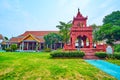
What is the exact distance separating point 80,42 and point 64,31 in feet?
31.6

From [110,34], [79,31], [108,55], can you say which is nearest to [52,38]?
[79,31]

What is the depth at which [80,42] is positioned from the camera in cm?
3212

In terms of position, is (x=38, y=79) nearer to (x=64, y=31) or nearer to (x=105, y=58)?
(x=105, y=58)

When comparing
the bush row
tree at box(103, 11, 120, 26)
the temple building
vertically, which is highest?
tree at box(103, 11, 120, 26)

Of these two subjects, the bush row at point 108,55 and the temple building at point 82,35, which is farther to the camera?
the temple building at point 82,35

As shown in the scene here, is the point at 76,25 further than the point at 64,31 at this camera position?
No

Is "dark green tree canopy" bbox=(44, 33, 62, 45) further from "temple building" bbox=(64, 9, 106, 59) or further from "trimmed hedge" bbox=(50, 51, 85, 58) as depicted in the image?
"trimmed hedge" bbox=(50, 51, 85, 58)

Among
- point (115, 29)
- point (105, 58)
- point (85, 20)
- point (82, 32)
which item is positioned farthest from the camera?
Answer: point (115, 29)

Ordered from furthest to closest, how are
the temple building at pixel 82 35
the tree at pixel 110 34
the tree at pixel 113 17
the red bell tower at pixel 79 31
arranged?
the tree at pixel 113 17 → the tree at pixel 110 34 → the red bell tower at pixel 79 31 → the temple building at pixel 82 35

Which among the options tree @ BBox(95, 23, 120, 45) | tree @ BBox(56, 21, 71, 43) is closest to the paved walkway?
tree @ BBox(95, 23, 120, 45)

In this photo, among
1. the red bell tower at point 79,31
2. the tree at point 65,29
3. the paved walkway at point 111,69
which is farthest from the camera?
the tree at point 65,29

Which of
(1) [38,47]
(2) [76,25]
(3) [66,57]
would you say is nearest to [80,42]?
(2) [76,25]

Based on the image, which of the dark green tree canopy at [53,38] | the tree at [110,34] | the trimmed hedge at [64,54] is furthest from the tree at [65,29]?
the trimmed hedge at [64,54]

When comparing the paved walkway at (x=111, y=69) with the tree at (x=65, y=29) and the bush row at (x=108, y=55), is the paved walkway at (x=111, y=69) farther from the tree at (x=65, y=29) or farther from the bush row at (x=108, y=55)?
the tree at (x=65, y=29)
